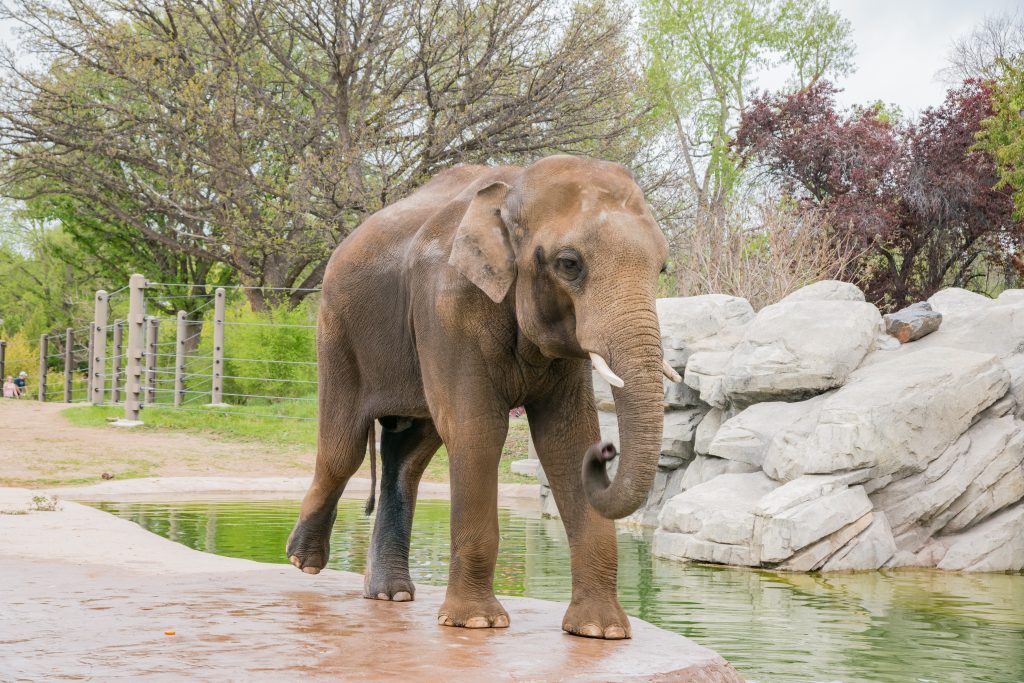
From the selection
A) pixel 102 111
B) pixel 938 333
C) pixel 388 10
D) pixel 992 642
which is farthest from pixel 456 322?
pixel 102 111

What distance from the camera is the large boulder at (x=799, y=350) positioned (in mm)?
11250

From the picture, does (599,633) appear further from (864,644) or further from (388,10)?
(388,10)

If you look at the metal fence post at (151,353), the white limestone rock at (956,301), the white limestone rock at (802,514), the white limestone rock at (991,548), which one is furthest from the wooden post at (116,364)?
the white limestone rock at (991,548)

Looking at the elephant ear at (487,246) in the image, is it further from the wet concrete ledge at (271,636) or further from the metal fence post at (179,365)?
the metal fence post at (179,365)

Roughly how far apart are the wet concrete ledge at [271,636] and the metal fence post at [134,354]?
12.6 metres

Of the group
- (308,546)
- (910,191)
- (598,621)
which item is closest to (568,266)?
(598,621)

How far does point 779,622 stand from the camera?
24.1ft

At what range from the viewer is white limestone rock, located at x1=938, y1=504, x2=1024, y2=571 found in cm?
995

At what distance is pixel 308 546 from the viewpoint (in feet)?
18.5

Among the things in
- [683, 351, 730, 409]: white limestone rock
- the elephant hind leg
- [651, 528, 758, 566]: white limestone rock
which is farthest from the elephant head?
[683, 351, 730, 409]: white limestone rock

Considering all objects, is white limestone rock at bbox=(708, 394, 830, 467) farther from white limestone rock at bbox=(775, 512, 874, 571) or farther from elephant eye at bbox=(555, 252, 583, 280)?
elephant eye at bbox=(555, 252, 583, 280)

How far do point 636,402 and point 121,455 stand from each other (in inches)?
496

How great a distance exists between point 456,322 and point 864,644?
11.7 feet

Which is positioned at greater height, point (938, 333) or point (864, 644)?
point (938, 333)
